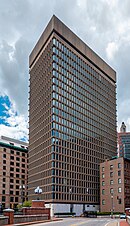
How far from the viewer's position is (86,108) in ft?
458

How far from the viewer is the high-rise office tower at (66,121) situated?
11719 cm

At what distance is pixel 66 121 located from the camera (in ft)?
407

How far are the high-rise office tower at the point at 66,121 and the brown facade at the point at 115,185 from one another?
20.4 ft

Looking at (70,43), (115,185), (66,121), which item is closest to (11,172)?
(66,121)

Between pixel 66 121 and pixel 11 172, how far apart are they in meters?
51.2

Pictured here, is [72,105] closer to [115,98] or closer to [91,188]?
[91,188]

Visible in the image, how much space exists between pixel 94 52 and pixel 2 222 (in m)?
125

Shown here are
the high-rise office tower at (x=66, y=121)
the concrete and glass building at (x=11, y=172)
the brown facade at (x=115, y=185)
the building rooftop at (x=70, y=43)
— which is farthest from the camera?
the concrete and glass building at (x=11, y=172)

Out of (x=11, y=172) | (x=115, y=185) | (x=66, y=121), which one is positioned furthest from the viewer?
(x=11, y=172)

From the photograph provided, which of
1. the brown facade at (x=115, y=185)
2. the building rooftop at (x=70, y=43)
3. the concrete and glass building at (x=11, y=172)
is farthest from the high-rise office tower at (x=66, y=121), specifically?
the concrete and glass building at (x=11, y=172)

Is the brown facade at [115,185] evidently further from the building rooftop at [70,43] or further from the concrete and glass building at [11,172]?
the building rooftop at [70,43]

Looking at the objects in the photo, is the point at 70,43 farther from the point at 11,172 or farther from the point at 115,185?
the point at 11,172

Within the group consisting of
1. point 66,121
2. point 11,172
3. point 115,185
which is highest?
point 66,121

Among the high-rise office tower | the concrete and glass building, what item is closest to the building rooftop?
the high-rise office tower
